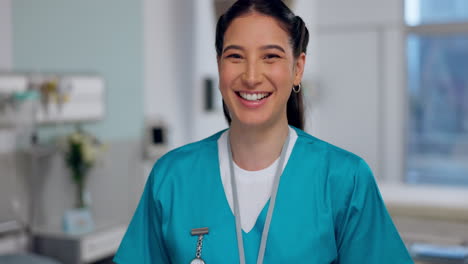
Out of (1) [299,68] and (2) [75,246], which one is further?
(2) [75,246]

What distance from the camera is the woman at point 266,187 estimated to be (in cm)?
Result: 117

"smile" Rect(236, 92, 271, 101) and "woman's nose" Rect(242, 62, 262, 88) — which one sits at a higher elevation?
"woman's nose" Rect(242, 62, 262, 88)

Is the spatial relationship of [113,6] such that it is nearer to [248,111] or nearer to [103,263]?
[103,263]

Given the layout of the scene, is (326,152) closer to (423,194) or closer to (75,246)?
(75,246)

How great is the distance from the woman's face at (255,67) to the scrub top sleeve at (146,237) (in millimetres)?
324

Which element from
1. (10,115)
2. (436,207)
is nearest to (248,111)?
(10,115)

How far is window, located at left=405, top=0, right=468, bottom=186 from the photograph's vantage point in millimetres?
6273

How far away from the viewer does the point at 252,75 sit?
3.73ft

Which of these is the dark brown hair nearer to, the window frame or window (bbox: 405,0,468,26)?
the window frame

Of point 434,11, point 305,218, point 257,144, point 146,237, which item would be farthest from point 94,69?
point 434,11

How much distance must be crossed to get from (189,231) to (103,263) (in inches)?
91.8

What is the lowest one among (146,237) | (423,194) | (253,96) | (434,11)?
(423,194)

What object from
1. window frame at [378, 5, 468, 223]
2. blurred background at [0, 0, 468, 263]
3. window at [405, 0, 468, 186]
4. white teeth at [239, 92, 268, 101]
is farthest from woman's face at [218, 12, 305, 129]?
window at [405, 0, 468, 186]

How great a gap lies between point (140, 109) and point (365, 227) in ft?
9.94
